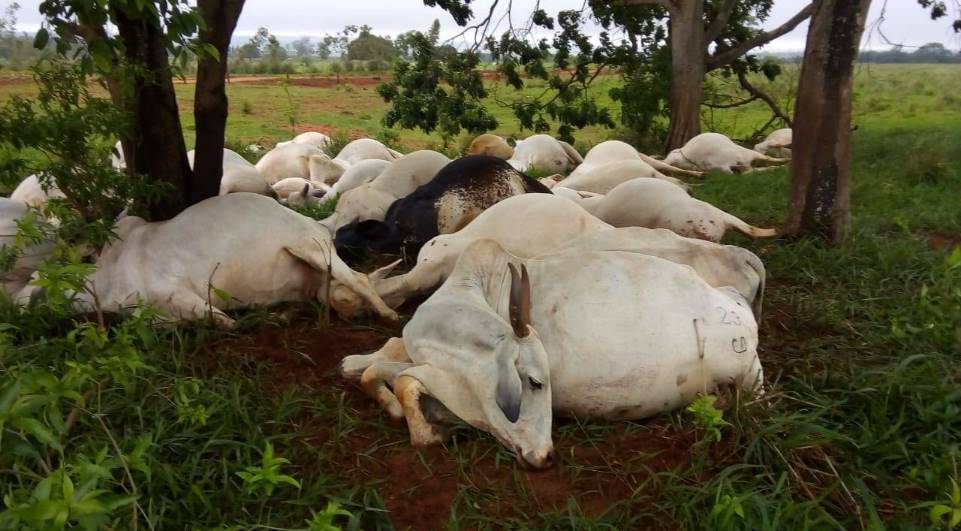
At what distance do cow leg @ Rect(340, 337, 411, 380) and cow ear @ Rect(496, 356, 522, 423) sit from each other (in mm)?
636

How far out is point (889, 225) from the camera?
5312mm

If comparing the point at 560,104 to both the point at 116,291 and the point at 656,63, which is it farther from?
the point at 116,291

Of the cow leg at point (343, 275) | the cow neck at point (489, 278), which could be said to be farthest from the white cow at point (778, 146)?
the cow neck at point (489, 278)

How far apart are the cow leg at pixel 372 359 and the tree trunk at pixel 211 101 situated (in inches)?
68.6

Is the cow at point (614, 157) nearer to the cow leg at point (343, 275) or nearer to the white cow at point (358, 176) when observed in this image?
the white cow at point (358, 176)

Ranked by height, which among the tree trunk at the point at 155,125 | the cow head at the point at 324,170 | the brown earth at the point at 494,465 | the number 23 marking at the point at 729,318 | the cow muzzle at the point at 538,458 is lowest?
the cow head at the point at 324,170

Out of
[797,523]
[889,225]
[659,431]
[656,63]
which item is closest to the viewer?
[797,523]

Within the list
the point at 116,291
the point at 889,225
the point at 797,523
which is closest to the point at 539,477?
the point at 797,523

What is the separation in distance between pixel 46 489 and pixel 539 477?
4.86ft

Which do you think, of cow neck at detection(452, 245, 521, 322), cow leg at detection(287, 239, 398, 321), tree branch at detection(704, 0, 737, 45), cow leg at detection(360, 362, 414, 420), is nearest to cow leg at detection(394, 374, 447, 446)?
cow leg at detection(360, 362, 414, 420)

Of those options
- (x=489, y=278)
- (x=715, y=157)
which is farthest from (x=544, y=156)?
(x=489, y=278)

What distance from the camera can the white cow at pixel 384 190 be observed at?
5.29 metres

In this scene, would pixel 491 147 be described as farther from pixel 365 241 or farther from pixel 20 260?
pixel 20 260

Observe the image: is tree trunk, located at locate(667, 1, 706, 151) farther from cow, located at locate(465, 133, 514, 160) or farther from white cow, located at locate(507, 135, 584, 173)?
cow, located at locate(465, 133, 514, 160)
